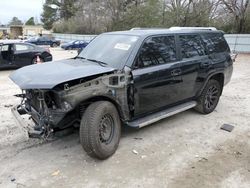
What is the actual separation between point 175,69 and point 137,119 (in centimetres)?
115

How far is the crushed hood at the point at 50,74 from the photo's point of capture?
338cm

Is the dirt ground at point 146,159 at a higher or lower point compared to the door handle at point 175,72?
lower

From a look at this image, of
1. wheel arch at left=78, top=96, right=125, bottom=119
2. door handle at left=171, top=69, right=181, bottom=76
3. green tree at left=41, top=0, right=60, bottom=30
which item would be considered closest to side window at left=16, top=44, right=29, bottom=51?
door handle at left=171, top=69, right=181, bottom=76

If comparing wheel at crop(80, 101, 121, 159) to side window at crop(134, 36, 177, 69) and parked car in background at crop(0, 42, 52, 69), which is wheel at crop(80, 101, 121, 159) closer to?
side window at crop(134, 36, 177, 69)

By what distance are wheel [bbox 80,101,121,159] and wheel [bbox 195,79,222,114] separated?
7.76 feet

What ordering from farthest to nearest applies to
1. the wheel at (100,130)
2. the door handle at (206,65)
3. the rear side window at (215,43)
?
the rear side window at (215,43)
the door handle at (206,65)
the wheel at (100,130)

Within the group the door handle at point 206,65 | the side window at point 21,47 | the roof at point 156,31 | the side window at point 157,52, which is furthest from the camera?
the side window at point 21,47

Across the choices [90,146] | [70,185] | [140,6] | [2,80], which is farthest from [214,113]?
[140,6]

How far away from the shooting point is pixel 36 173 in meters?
3.62

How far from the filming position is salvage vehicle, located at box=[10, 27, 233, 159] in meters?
3.62

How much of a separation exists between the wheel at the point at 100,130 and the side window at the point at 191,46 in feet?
6.43

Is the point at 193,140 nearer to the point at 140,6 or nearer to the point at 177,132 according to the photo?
the point at 177,132

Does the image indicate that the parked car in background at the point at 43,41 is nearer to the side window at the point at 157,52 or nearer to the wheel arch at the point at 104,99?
the side window at the point at 157,52

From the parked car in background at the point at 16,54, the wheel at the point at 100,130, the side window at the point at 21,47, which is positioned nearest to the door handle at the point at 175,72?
the wheel at the point at 100,130
